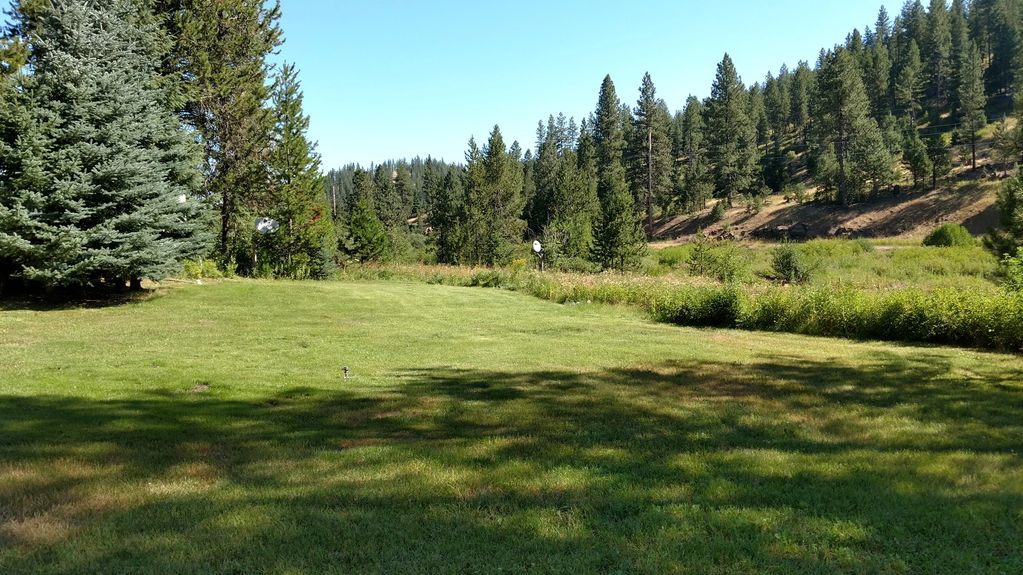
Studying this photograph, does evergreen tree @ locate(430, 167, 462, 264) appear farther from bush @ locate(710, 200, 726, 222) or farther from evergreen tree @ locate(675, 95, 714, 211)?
bush @ locate(710, 200, 726, 222)

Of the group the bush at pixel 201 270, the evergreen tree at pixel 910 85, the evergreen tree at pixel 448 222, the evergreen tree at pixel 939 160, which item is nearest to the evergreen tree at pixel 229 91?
the bush at pixel 201 270

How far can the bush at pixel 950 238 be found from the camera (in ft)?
130

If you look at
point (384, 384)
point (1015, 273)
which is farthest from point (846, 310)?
point (384, 384)

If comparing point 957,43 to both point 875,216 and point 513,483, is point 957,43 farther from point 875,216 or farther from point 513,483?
point 513,483

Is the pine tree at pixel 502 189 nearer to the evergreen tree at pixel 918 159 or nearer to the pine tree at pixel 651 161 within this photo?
the pine tree at pixel 651 161

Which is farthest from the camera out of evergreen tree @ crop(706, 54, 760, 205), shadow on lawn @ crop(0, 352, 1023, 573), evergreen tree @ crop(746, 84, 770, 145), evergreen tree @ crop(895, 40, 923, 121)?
evergreen tree @ crop(746, 84, 770, 145)

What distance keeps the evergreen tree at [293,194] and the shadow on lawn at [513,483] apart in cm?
2537

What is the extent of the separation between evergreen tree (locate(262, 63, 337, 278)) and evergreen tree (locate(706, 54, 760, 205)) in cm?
5319

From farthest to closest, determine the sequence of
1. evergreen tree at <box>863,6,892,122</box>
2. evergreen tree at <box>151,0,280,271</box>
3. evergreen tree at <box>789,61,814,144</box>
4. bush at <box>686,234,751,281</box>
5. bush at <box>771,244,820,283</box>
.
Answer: evergreen tree at <box>789,61,814,144</box> → evergreen tree at <box>863,6,892,122</box> → bush at <box>686,234,751,281</box> → bush at <box>771,244,820,283</box> → evergreen tree at <box>151,0,280,271</box>

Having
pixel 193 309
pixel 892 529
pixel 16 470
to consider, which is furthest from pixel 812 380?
pixel 193 309

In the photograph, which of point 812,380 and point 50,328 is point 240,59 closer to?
point 50,328

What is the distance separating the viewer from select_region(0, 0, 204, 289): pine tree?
15352 millimetres

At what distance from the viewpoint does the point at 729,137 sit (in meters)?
71.9

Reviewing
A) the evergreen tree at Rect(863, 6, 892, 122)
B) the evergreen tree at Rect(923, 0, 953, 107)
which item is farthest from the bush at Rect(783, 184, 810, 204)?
the evergreen tree at Rect(923, 0, 953, 107)
